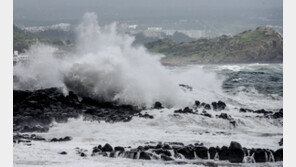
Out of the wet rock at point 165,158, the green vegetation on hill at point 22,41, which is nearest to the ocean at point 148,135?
the wet rock at point 165,158

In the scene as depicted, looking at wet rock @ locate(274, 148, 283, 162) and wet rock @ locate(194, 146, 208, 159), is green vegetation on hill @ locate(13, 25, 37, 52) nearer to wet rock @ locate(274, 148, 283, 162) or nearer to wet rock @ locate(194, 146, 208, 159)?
wet rock @ locate(194, 146, 208, 159)

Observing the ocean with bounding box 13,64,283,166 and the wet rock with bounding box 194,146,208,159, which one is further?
the wet rock with bounding box 194,146,208,159

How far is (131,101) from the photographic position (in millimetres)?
27422

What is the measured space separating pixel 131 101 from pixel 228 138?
10.0 meters

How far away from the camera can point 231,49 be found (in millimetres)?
160250

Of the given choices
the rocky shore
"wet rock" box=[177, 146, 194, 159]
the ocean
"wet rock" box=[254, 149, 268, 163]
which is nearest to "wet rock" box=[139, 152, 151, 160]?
the rocky shore

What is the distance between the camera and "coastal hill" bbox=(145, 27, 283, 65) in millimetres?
145000

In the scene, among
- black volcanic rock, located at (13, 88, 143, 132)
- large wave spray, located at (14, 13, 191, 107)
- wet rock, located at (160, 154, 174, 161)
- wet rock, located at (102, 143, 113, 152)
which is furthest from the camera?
large wave spray, located at (14, 13, 191, 107)

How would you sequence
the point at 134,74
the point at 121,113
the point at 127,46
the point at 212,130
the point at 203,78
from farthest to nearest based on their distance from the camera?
the point at 203,78 < the point at 127,46 < the point at 134,74 < the point at 121,113 < the point at 212,130

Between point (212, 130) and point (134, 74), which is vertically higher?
point (134, 74)

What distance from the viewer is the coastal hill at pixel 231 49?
14500 centimetres

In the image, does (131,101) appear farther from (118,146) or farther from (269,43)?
(269,43)

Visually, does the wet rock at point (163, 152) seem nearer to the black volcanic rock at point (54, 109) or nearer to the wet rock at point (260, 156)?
the wet rock at point (260, 156)

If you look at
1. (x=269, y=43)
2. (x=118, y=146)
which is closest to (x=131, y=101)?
(x=118, y=146)
